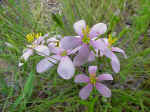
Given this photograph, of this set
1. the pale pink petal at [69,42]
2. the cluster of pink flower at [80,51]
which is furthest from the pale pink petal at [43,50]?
the pale pink petal at [69,42]

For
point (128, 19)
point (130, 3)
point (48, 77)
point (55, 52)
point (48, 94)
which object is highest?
point (130, 3)

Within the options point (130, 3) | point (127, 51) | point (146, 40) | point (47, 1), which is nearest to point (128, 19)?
point (130, 3)

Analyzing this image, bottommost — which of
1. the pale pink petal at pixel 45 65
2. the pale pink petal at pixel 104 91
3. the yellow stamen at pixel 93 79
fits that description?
the pale pink petal at pixel 104 91

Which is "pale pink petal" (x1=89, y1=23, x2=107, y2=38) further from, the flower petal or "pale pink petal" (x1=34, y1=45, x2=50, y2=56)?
"pale pink petal" (x1=34, y1=45, x2=50, y2=56)

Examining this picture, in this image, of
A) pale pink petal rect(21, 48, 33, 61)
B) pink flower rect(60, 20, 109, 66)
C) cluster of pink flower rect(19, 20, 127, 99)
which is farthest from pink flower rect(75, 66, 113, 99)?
pale pink petal rect(21, 48, 33, 61)

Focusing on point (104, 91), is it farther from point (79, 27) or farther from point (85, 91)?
point (79, 27)

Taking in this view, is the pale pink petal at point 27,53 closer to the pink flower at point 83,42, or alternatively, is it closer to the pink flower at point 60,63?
the pink flower at point 60,63

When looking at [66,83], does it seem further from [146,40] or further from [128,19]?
[128,19]

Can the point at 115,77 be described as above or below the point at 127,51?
below
